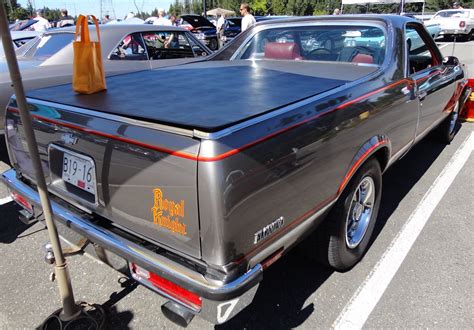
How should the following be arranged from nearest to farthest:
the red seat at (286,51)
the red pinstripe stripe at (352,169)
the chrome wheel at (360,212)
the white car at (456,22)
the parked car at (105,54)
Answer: the red pinstripe stripe at (352,169), the chrome wheel at (360,212), the red seat at (286,51), the parked car at (105,54), the white car at (456,22)

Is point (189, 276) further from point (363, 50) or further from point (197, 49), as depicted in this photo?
point (197, 49)

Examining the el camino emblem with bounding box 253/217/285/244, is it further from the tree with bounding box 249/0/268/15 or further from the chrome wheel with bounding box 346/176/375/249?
the tree with bounding box 249/0/268/15

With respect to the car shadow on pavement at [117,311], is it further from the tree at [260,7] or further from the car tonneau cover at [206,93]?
the tree at [260,7]

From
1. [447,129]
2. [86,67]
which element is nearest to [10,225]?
[86,67]

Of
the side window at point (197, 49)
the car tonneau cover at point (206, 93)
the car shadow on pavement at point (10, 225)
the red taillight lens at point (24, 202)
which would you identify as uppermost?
the car tonneau cover at point (206, 93)

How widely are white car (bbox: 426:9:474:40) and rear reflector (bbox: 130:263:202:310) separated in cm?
2235

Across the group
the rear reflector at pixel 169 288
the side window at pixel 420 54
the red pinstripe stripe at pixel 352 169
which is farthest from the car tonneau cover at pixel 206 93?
the side window at pixel 420 54

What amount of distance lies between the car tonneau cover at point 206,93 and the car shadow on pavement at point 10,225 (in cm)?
136

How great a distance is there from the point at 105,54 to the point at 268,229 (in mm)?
4490

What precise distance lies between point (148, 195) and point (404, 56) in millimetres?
2508

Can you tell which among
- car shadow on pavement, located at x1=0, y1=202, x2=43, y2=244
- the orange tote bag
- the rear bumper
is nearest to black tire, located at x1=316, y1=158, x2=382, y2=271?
the rear bumper

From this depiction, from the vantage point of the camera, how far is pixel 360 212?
2826 mm

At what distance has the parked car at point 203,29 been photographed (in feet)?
49.3

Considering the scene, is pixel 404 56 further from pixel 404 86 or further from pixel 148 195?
pixel 148 195
